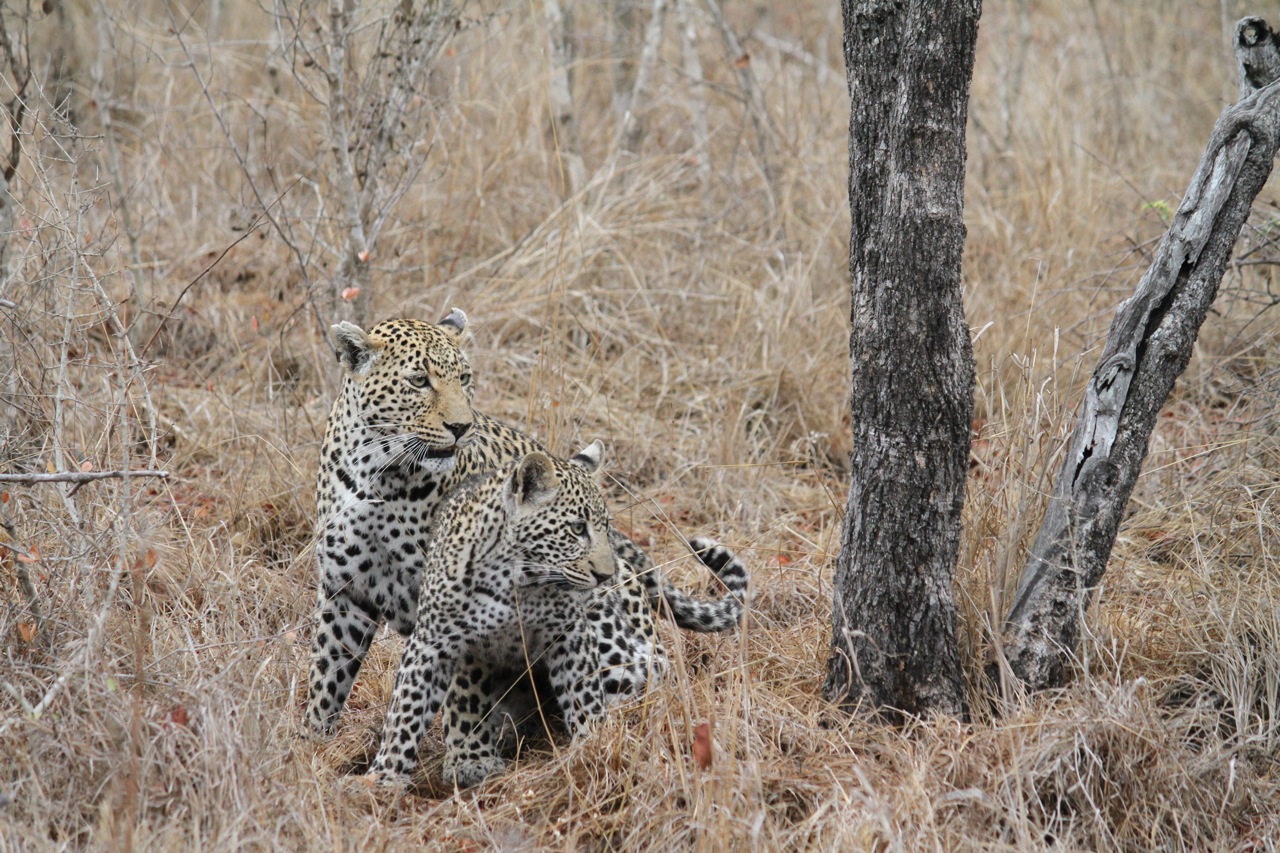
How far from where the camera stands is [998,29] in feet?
41.1

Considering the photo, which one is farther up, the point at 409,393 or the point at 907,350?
the point at 907,350

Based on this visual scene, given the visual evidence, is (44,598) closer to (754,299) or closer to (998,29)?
(754,299)

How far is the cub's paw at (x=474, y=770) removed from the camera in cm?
474

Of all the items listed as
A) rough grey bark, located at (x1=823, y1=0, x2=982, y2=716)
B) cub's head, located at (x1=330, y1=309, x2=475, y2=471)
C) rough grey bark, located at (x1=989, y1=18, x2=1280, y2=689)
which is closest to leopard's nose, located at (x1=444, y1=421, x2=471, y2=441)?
cub's head, located at (x1=330, y1=309, x2=475, y2=471)

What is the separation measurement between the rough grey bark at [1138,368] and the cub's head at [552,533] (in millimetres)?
1454

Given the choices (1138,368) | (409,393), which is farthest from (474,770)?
(1138,368)

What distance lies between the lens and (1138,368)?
14.2 ft

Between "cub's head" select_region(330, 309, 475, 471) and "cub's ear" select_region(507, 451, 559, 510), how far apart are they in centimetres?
40

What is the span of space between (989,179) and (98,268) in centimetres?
613

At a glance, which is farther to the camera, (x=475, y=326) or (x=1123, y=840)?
(x=475, y=326)

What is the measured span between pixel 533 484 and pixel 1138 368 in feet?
6.84

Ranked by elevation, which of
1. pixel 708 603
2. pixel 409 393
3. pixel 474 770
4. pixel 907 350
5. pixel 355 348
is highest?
pixel 907 350

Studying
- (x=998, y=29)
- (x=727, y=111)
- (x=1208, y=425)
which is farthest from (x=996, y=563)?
(x=998, y=29)

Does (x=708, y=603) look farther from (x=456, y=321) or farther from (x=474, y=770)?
(x=456, y=321)
